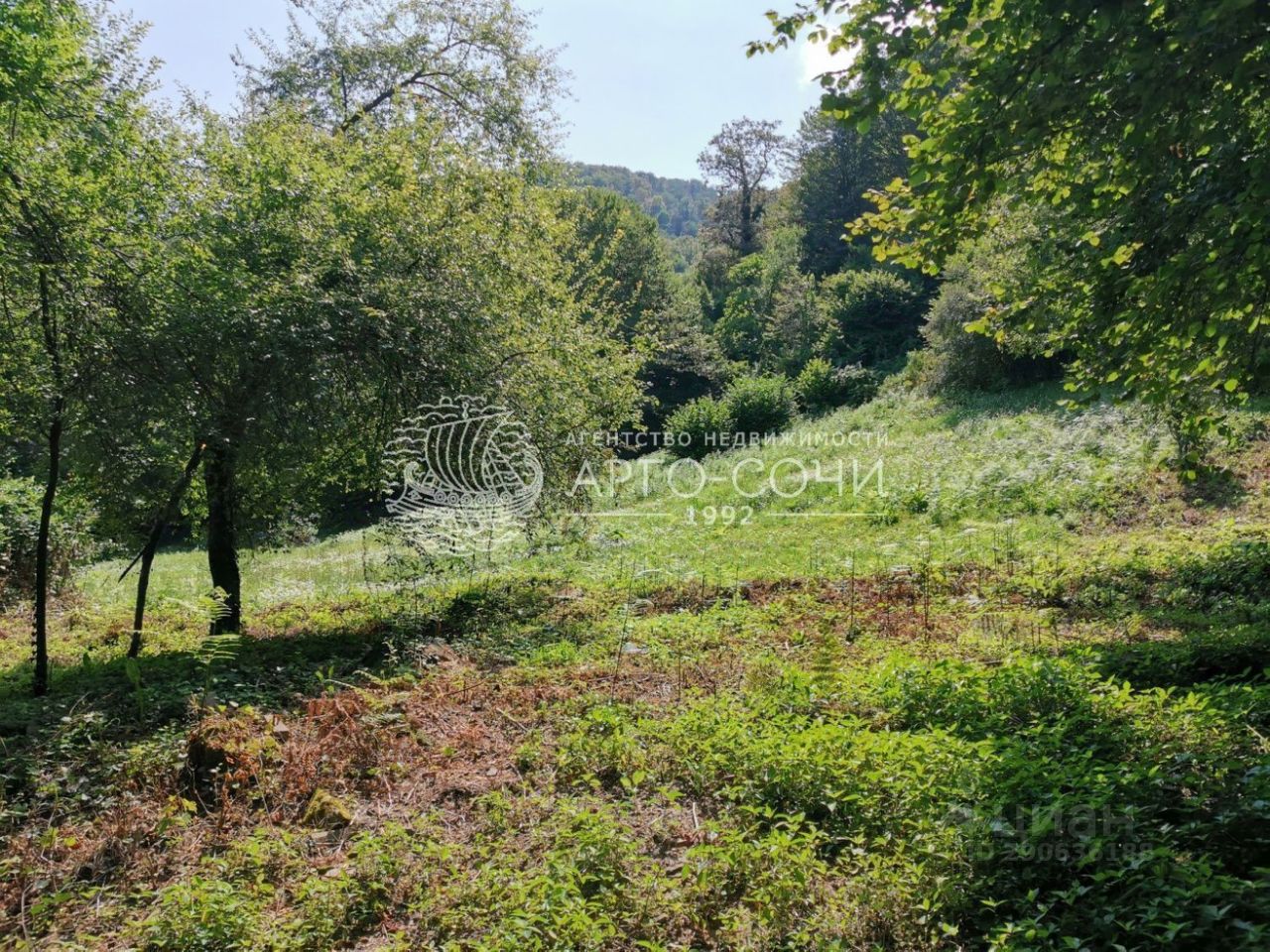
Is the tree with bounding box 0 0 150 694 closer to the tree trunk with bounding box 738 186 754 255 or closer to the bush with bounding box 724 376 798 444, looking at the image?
the bush with bounding box 724 376 798 444

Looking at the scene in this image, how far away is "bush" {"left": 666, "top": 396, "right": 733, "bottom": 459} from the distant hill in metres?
78.7

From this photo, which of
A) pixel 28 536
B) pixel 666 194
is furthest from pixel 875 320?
pixel 666 194

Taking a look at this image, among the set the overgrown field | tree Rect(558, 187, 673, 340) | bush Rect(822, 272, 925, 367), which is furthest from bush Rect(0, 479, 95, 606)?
bush Rect(822, 272, 925, 367)

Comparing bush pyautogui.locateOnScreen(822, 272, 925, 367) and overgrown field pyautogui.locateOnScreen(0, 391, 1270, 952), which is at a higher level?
bush pyautogui.locateOnScreen(822, 272, 925, 367)

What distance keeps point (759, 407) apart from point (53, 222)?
85.4ft

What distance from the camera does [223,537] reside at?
8750 millimetres

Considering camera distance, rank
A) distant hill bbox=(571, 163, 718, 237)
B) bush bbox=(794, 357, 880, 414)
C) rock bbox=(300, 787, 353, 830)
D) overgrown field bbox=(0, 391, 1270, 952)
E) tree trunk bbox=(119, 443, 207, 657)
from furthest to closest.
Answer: distant hill bbox=(571, 163, 718, 237) → bush bbox=(794, 357, 880, 414) → tree trunk bbox=(119, 443, 207, 657) → rock bbox=(300, 787, 353, 830) → overgrown field bbox=(0, 391, 1270, 952)

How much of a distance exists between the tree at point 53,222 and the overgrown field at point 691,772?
244 cm

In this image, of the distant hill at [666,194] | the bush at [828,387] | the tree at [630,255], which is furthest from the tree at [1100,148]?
the distant hill at [666,194]

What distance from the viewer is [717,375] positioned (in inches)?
1463

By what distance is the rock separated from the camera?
4285mm

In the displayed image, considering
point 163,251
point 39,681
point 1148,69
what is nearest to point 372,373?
point 163,251

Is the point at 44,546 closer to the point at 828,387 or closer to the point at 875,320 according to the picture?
the point at 828,387

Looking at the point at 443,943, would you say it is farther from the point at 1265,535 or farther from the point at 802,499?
the point at 802,499
